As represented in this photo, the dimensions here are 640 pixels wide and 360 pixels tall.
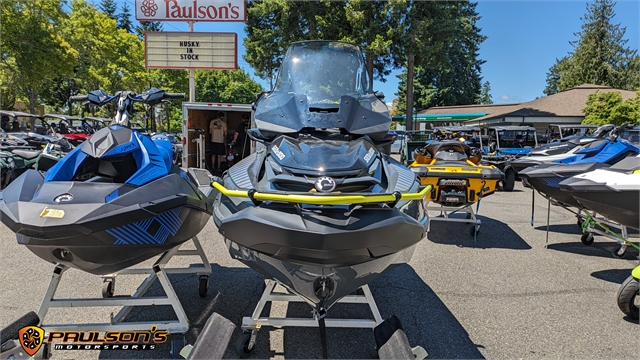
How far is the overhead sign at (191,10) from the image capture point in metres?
14.8

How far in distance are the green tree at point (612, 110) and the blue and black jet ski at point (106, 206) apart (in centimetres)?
3417

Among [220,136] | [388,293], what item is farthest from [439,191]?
[220,136]

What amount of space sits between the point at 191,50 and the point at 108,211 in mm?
13965

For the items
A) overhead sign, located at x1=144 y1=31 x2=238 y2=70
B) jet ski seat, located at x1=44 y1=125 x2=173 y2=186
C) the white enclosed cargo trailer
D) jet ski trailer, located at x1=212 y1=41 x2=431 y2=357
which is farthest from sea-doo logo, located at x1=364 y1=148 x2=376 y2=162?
overhead sign, located at x1=144 y1=31 x2=238 y2=70

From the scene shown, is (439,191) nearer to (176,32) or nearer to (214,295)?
(214,295)

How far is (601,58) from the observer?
53188 mm

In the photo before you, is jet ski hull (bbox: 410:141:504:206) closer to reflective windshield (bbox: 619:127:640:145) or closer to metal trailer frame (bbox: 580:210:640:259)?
metal trailer frame (bbox: 580:210:640:259)

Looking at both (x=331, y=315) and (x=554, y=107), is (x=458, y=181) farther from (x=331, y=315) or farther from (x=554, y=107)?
(x=554, y=107)

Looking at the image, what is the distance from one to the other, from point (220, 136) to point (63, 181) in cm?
1011

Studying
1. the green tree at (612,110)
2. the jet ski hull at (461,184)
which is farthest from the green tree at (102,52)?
the green tree at (612,110)

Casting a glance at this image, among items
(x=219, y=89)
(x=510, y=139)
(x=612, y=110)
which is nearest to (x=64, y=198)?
(x=510, y=139)

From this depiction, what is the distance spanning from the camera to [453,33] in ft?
74.6

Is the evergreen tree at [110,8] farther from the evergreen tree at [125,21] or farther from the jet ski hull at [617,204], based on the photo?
the jet ski hull at [617,204]

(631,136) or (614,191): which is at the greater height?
(631,136)
